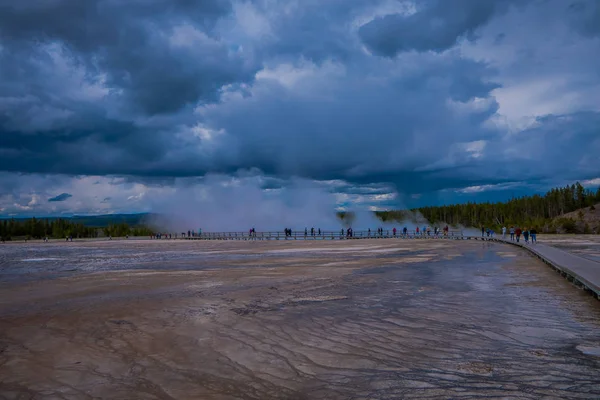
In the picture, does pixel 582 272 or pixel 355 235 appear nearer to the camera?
pixel 582 272

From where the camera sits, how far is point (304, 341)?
28.1 ft

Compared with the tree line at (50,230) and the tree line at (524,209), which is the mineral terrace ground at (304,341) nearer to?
the tree line at (524,209)

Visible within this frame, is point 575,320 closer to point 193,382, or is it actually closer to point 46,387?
point 193,382

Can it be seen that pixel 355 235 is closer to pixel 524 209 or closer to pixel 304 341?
pixel 304 341

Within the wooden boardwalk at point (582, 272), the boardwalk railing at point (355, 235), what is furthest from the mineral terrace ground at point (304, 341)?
the boardwalk railing at point (355, 235)

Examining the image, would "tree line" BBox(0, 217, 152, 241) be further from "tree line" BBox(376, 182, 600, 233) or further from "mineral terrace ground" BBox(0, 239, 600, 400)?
"mineral terrace ground" BBox(0, 239, 600, 400)

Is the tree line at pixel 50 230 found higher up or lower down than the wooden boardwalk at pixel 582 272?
higher up

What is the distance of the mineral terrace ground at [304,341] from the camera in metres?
6.18

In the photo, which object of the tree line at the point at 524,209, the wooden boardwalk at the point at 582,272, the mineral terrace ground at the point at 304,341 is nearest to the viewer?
the mineral terrace ground at the point at 304,341

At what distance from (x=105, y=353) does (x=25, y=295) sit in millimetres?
8897

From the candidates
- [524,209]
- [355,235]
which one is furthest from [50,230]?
[524,209]

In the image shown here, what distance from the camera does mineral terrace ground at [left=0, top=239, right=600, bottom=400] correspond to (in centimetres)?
618

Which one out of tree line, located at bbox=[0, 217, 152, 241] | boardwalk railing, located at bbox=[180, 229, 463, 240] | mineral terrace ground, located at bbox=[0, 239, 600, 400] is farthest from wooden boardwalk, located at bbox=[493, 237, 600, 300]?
tree line, located at bbox=[0, 217, 152, 241]

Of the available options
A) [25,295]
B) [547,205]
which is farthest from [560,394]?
[547,205]
